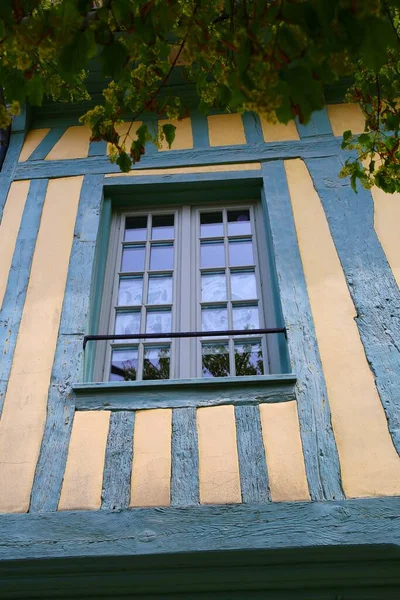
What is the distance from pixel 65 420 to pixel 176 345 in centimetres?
84

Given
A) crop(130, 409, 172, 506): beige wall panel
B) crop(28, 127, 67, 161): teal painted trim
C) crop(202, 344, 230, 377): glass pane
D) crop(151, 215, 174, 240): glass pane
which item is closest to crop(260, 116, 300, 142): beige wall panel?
crop(151, 215, 174, 240): glass pane

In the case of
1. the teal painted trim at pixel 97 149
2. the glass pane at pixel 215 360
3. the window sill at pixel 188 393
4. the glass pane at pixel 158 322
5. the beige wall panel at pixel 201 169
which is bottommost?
the window sill at pixel 188 393

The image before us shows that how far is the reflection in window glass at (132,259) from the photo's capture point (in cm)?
427

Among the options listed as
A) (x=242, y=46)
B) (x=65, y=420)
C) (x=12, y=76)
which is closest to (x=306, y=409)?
(x=65, y=420)

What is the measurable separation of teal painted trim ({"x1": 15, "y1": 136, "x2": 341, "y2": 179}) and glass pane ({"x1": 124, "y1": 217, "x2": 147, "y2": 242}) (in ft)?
1.18

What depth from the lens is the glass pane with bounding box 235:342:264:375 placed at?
3613mm

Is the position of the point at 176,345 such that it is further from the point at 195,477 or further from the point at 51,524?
the point at 51,524

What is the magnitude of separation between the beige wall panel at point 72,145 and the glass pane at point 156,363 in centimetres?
178

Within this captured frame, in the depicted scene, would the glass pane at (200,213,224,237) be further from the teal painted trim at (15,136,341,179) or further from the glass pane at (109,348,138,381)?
the glass pane at (109,348,138,381)

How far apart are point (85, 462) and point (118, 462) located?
0.15 metres

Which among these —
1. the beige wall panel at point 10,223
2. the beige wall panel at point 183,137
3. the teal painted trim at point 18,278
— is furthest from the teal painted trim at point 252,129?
the beige wall panel at point 10,223

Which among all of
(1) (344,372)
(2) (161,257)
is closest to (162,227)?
(2) (161,257)

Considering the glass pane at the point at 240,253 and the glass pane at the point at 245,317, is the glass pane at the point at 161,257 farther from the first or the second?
the glass pane at the point at 245,317

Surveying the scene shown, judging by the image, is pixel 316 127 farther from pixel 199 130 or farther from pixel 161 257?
pixel 161 257
